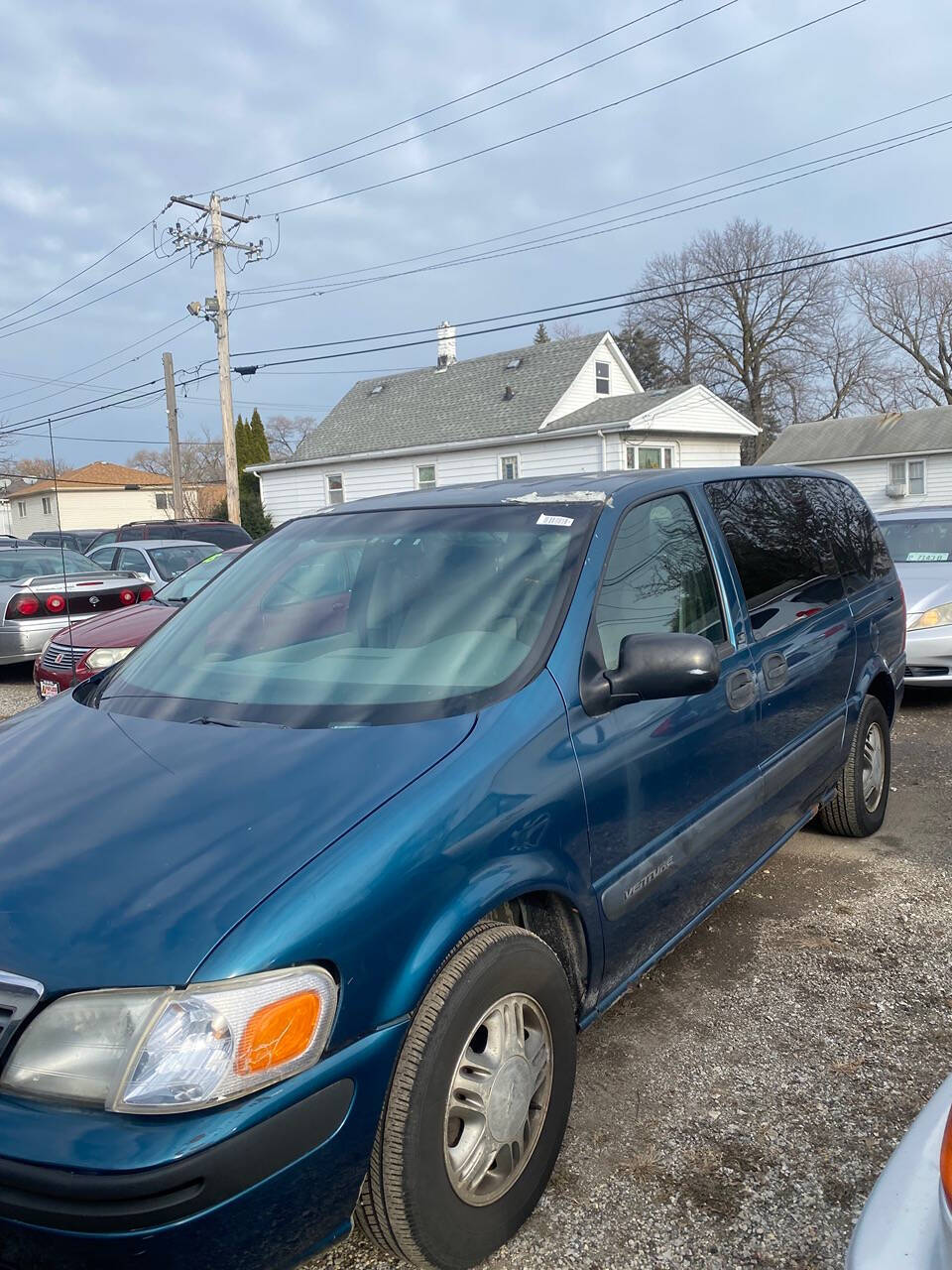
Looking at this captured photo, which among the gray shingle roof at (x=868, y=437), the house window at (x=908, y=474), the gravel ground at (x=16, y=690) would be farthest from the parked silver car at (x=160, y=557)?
the house window at (x=908, y=474)

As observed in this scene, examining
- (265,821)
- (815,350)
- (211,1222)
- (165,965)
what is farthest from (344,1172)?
(815,350)

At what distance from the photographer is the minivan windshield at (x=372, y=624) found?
266cm

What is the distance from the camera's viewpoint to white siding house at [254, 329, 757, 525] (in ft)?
81.8

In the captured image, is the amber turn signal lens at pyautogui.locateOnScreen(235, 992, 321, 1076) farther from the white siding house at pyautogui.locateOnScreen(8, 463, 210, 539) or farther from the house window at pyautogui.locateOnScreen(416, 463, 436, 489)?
the white siding house at pyautogui.locateOnScreen(8, 463, 210, 539)

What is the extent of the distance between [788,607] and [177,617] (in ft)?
7.31

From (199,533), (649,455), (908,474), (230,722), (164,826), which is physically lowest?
(164,826)

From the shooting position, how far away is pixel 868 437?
3719 centimetres

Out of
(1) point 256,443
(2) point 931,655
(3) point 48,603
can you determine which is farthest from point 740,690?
(1) point 256,443

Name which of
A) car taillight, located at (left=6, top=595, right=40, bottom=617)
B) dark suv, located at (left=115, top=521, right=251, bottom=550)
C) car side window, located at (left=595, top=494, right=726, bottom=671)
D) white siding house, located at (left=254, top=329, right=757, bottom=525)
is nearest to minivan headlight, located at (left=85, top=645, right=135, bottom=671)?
car taillight, located at (left=6, top=595, right=40, bottom=617)

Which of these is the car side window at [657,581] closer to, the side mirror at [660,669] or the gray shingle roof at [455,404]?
the side mirror at [660,669]

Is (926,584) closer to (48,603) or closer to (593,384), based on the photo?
(48,603)

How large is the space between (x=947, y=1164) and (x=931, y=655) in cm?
664

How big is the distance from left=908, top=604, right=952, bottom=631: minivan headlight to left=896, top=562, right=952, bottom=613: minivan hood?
0.05 metres

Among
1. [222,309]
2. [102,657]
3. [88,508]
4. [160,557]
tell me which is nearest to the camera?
[102,657]
